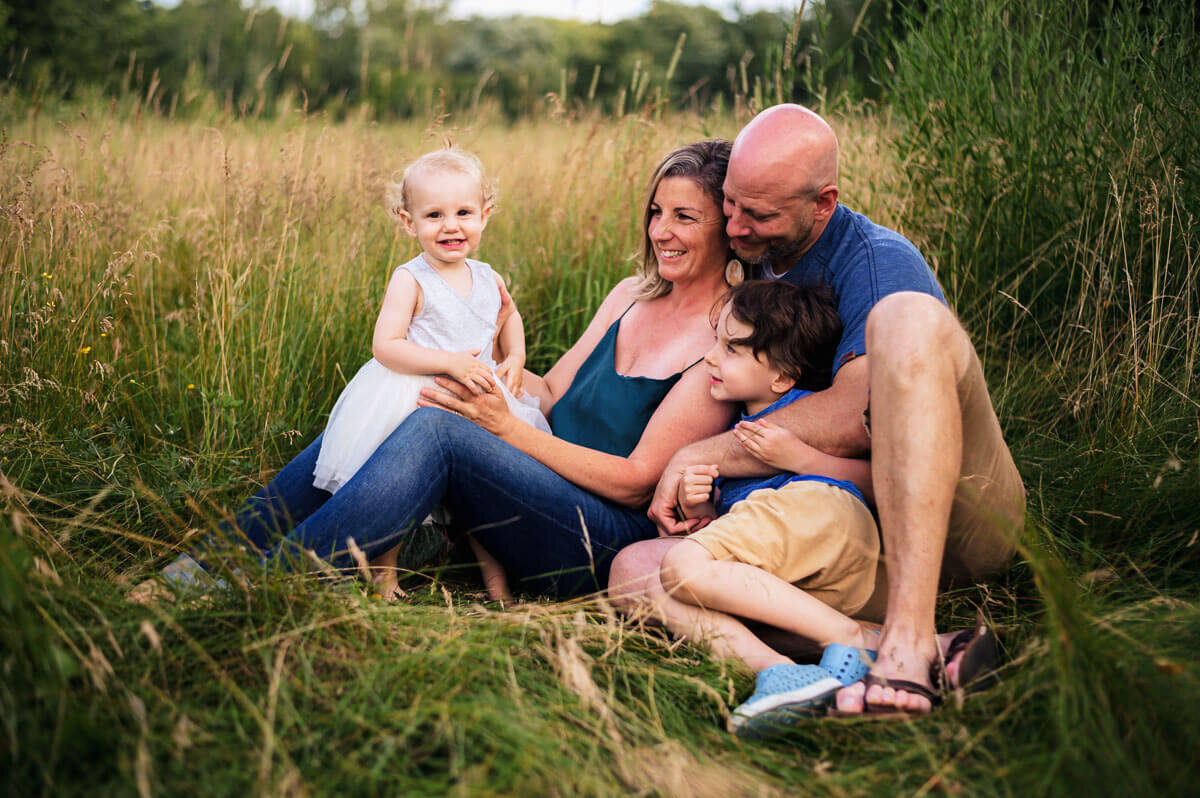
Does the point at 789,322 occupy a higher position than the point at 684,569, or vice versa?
the point at 789,322

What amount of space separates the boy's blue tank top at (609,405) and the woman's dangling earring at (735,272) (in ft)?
1.12

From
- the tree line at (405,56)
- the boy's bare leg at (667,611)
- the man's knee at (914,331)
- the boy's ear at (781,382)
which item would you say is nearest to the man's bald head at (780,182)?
the boy's ear at (781,382)

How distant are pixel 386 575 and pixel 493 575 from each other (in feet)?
1.14

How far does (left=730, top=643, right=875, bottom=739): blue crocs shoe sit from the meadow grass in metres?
0.04

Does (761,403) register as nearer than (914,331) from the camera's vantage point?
No

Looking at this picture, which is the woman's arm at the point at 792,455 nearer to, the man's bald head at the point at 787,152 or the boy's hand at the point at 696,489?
the boy's hand at the point at 696,489

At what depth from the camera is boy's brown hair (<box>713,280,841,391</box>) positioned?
236 cm

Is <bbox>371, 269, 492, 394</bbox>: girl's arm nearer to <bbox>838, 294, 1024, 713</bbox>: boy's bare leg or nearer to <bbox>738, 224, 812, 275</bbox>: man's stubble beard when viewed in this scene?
<bbox>738, 224, 812, 275</bbox>: man's stubble beard

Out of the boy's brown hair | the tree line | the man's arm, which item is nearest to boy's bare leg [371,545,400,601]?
the man's arm

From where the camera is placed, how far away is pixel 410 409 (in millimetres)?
2588

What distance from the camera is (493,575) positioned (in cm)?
270

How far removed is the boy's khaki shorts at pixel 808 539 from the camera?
85.0 inches

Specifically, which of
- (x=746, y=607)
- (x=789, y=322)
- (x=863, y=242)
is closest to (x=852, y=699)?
(x=746, y=607)

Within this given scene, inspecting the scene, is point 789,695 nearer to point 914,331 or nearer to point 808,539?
point 808,539
